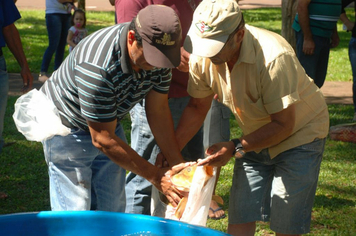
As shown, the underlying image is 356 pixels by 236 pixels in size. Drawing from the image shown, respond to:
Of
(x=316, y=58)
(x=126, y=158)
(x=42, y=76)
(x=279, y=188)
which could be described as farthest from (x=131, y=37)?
(x=42, y=76)

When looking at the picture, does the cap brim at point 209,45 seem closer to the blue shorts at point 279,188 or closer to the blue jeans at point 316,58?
the blue shorts at point 279,188

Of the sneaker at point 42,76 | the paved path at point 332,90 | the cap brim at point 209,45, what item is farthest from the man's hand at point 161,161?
the sneaker at point 42,76

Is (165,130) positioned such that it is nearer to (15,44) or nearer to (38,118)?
(38,118)

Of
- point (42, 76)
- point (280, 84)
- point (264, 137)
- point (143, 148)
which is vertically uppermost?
point (280, 84)

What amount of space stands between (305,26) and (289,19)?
2.27ft

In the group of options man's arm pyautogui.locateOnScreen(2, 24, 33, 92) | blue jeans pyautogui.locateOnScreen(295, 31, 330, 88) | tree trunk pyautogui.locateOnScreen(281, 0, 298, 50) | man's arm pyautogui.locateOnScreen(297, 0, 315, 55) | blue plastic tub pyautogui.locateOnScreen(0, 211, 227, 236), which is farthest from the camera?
tree trunk pyautogui.locateOnScreen(281, 0, 298, 50)

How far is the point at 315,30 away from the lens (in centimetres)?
711

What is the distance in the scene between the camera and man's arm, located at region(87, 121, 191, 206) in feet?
9.51

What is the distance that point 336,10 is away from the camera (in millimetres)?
7020

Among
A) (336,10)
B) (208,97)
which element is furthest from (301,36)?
(208,97)

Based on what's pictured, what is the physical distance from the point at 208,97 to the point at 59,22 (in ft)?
23.0

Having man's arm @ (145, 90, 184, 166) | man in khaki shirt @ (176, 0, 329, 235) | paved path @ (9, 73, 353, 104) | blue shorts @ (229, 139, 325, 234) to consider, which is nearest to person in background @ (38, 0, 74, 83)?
paved path @ (9, 73, 353, 104)

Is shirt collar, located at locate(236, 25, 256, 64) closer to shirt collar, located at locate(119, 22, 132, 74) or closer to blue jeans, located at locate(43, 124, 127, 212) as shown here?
shirt collar, located at locate(119, 22, 132, 74)

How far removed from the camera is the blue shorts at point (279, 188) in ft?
10.3
